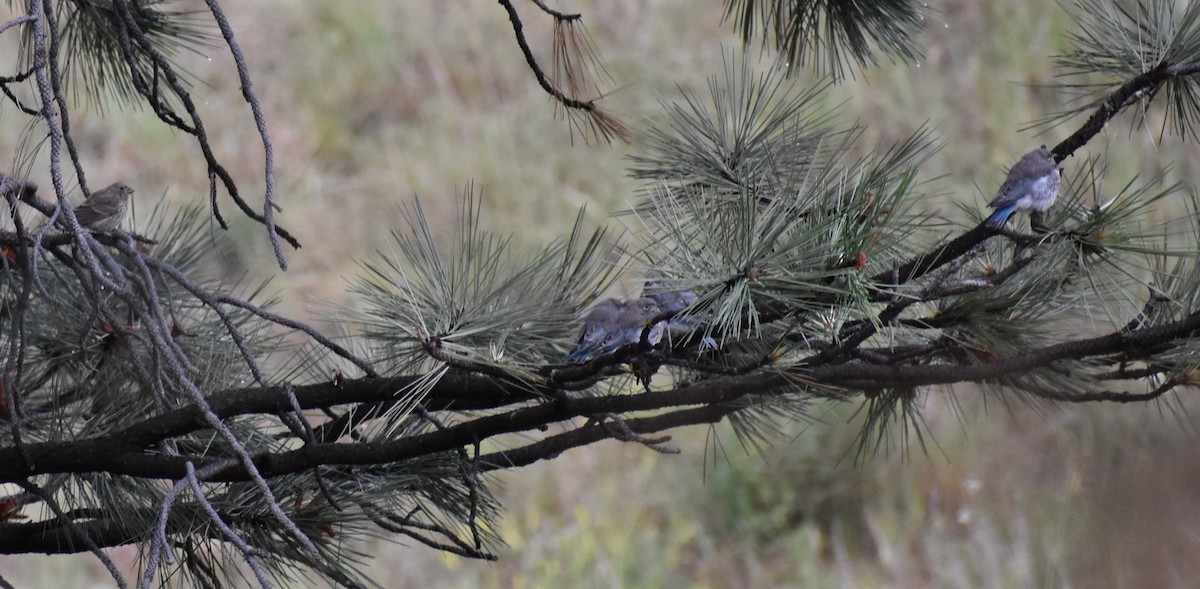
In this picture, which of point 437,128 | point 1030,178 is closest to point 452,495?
point 1030,178

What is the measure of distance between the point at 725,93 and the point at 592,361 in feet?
1.81

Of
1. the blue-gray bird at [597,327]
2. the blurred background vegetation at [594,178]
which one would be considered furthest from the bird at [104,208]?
the blue-gray bird at [597,327]

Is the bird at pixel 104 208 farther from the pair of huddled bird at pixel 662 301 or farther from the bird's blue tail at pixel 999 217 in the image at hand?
the bird's blue tail at pixel 999 217

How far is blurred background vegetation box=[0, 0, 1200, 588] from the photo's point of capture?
9.77ft

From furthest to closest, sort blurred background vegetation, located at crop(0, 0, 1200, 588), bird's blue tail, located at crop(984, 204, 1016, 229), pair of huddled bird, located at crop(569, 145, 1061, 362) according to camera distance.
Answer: blurred background vegetation, located at crop(0, 0, 1200, 588)
pair of huddled bird, located at crop(569, 145, 1061, 362)
bird's blue tail, located at crop(984, 204, 1016, 229)

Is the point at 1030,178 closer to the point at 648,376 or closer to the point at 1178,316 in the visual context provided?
the point at 1178,316

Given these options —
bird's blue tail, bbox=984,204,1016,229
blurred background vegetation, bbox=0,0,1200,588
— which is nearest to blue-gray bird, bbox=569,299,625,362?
bird's blue tail, bbox=984,204,1016,229

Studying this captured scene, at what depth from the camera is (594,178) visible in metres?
4.32

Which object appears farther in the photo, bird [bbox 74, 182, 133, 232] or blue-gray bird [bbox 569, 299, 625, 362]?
bird [bbox 74, 182, 133, 232]

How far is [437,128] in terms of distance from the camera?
463cm

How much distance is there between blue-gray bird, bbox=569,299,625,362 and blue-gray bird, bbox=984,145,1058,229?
1.10 ft

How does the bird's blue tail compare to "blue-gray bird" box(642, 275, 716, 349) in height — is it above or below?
above

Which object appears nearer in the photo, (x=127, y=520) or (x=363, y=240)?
(x=127, y=520)

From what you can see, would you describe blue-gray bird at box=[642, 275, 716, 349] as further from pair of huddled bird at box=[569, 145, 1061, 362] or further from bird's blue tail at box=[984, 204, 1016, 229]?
bird's blue tail at box=[984, 204, 1016, 229]
